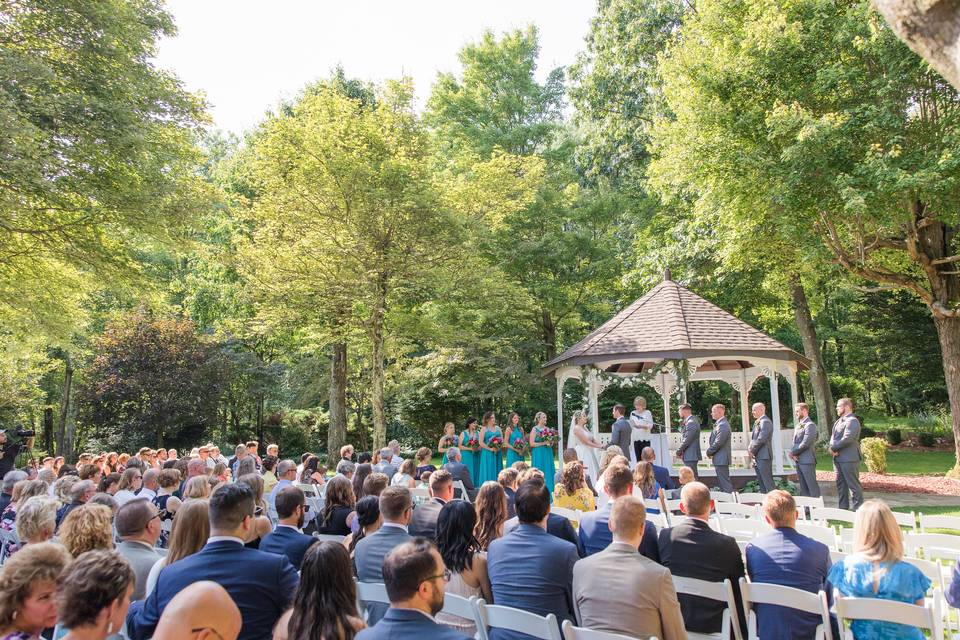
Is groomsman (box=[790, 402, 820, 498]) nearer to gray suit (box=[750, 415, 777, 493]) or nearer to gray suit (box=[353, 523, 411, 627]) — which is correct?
gray suit (box=[750, 415, 777, 493])

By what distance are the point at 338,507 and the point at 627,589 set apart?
321 centimetres

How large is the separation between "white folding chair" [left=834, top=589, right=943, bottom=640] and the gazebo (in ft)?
36.1

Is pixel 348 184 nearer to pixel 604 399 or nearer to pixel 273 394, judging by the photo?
pixel 273 394

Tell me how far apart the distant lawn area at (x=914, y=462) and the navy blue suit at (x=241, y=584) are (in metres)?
20.2

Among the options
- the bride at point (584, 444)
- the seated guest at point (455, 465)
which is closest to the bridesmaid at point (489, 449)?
the bride at point (584, 444)

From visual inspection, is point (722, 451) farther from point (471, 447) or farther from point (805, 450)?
point (471, 447)

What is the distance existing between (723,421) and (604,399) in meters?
18.8

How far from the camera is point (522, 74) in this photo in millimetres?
34219

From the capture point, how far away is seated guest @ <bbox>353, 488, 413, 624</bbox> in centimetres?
464

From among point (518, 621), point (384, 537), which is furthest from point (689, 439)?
point (518, 621)

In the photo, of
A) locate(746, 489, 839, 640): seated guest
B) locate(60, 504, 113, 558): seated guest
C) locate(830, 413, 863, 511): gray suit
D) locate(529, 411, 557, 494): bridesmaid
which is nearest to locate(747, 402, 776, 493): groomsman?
locate(830, 413, 863, 511): gray suit

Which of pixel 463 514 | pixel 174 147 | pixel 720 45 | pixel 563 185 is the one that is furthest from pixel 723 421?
pixel 563 185

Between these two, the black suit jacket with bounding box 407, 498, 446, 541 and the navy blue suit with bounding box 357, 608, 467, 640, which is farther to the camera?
the black suit jacket with bounding box 407, 498, 446, 541

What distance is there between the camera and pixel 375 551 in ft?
15.3
